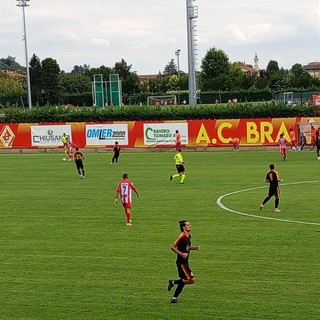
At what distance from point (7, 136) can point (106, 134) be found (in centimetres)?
1003

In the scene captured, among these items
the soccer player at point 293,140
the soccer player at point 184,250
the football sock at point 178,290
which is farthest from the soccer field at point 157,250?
the soccer player at point 293,140

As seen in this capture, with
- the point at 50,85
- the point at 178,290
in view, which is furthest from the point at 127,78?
the point at 178,290

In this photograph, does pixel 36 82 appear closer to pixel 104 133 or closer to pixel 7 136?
pixel 7 136

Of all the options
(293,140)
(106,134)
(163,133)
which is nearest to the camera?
(293,140)

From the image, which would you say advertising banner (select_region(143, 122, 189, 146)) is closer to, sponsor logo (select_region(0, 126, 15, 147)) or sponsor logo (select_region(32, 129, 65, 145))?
sponsor logo (select_region(32, 129, 65, 145))

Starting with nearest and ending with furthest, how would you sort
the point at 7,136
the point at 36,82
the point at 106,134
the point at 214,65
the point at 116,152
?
the point at 116,152, the point at 106,134, the point at 7,136, the point at 36,82, the point at 214,65

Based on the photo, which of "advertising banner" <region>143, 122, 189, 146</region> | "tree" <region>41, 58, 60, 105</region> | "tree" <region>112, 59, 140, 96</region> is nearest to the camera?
"advertising banner" <region>143, 122, 189, 146</region>

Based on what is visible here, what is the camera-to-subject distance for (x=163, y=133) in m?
58.3

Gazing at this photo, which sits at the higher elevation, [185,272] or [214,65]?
[214,65]

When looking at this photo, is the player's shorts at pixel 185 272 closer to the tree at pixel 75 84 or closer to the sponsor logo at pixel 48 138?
the sponsor logo at pixel 48 138

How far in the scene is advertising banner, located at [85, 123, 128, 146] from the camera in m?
59.4

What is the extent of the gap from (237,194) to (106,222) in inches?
326

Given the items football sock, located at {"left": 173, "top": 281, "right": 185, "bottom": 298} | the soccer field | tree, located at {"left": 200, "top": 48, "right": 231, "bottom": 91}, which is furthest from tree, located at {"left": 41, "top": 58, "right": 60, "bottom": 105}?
football sock, located at {"left": 173, "top": 281, "right": 185, "bottom": 298}

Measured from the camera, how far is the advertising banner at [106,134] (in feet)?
195
